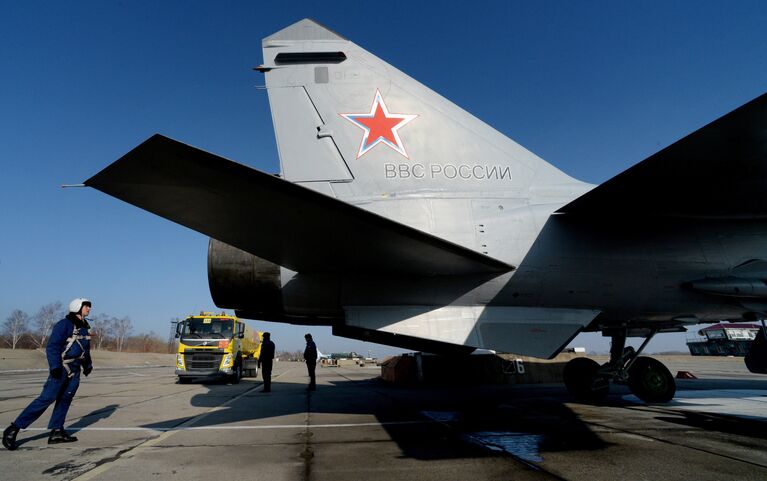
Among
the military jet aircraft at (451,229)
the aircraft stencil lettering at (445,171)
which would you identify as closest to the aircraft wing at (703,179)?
the military jet aircraft at (451,229)

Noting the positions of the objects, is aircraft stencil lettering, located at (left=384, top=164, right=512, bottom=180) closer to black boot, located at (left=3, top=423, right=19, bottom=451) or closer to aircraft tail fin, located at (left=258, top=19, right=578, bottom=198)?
aircraft tail fin, located at (left=258, top=19, right=578, bottom=198)

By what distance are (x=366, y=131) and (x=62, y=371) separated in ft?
15.4

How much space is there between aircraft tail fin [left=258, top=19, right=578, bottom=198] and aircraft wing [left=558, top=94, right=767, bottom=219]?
1.34 m

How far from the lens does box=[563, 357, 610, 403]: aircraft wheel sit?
7.33 metres

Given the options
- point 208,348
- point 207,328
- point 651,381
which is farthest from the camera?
point 207,328

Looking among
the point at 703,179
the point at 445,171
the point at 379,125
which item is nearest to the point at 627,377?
the point at 703,179

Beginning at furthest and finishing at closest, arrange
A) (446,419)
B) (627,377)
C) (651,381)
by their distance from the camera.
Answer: (651,381) < (627,377) < (446,419)

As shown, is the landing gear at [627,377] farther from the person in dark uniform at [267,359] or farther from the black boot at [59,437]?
the black boot at [59,437]

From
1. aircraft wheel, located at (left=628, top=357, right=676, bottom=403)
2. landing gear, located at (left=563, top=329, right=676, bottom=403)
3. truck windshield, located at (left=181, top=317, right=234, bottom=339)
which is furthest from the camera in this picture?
truck windshield, located at (left=181, top=317, right=234, bottom=339)

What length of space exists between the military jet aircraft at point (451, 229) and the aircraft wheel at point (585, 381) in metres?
2.11

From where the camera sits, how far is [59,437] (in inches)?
177

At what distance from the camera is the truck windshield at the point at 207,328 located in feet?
47.9

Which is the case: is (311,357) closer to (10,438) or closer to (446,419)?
(446,419)

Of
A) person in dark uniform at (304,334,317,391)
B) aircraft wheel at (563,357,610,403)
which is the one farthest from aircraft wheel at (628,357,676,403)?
person in dark uniform at (304,334,317,391)
